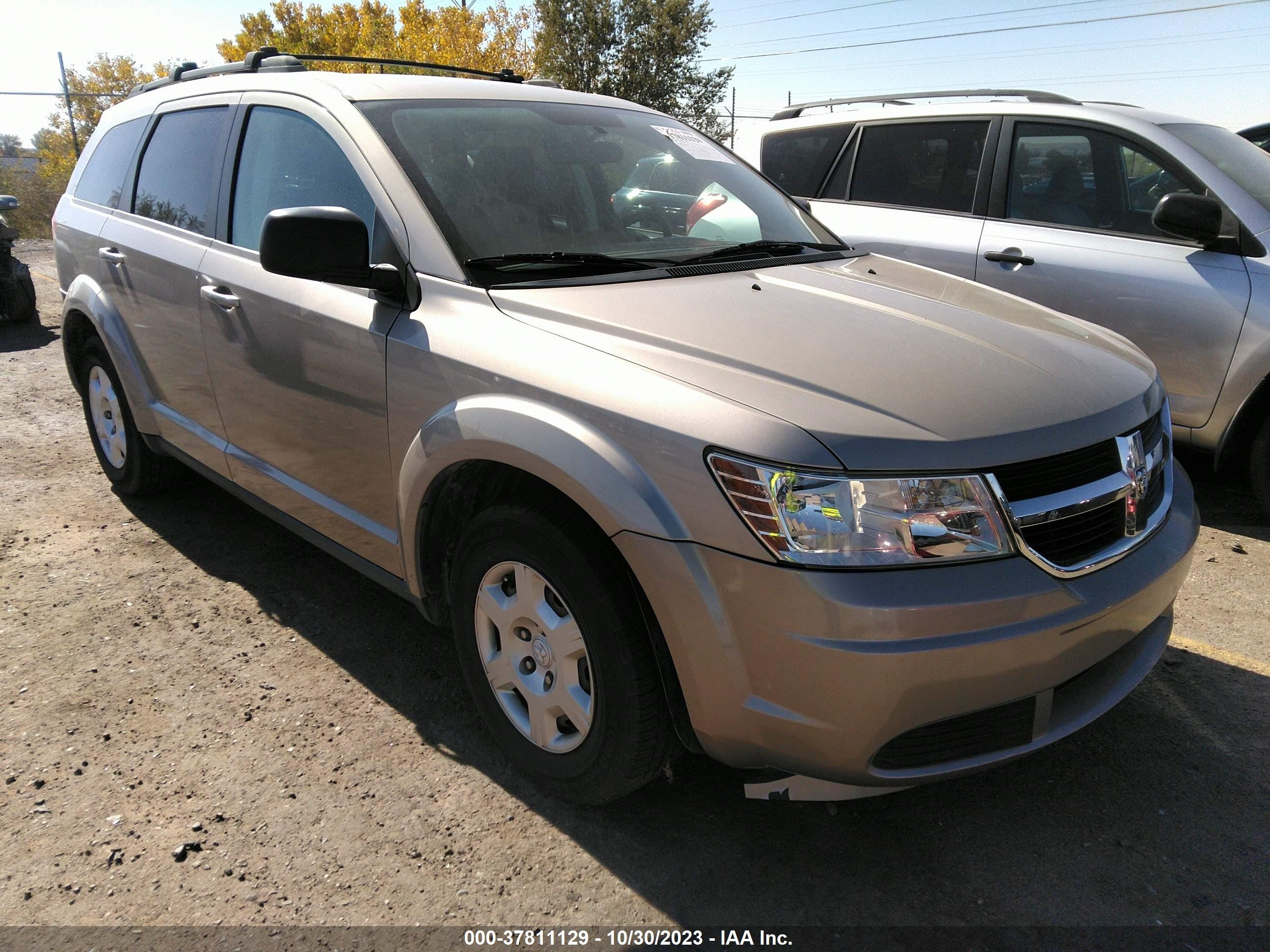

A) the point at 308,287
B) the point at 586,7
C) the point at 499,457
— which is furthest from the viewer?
the point at 586,7

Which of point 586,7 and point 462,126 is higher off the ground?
point 586,7

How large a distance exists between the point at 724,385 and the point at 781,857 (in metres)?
1.19

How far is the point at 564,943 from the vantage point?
208 cm

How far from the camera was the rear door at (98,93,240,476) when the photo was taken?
11.6ft

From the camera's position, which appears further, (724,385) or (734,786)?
(734,786)

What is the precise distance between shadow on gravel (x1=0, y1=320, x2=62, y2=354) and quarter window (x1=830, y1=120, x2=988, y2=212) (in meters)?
7.89

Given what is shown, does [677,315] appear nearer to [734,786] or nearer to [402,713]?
[734,786]

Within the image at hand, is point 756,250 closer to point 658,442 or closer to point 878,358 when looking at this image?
point 878,358

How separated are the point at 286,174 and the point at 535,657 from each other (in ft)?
6.10

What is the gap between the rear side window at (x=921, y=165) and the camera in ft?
17.2

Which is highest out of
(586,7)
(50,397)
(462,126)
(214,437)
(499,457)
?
(586,7)

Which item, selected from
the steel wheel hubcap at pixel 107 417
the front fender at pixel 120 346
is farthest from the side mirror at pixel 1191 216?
the steel wheel hubcap at pixel 107 417

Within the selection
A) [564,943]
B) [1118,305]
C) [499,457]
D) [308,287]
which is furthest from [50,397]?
[1118,305]

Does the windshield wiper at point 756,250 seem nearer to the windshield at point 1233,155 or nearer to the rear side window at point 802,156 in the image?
the windshield at point 1233,155
